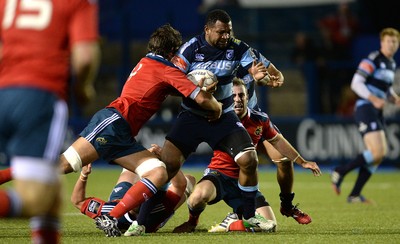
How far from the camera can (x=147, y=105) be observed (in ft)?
24.9

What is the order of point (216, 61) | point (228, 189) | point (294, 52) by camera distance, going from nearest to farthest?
point (216, 61) → point (228, 189) → point (294, 52)

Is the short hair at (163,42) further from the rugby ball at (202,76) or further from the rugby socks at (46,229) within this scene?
the rugby socks at (46,229)

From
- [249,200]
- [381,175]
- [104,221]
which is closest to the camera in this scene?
[104,221]

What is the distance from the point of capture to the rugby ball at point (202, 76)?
7.68m

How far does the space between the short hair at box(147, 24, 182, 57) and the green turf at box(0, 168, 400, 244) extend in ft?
5.18

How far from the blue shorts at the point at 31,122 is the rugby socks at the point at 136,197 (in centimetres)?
258

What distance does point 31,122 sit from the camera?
4.50m

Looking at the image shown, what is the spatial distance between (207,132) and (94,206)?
46.9 inches

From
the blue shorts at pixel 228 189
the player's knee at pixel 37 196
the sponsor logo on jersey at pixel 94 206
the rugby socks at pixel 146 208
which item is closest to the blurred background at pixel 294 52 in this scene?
the blue shorts at pixel 228 189

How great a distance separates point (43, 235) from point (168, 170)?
2.97 m

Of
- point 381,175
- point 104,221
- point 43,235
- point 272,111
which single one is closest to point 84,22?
point 43,235

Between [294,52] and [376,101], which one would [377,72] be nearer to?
[376,101]

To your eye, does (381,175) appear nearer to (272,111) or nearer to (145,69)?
(272,111)

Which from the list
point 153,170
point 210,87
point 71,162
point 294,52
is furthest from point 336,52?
point 71,162
